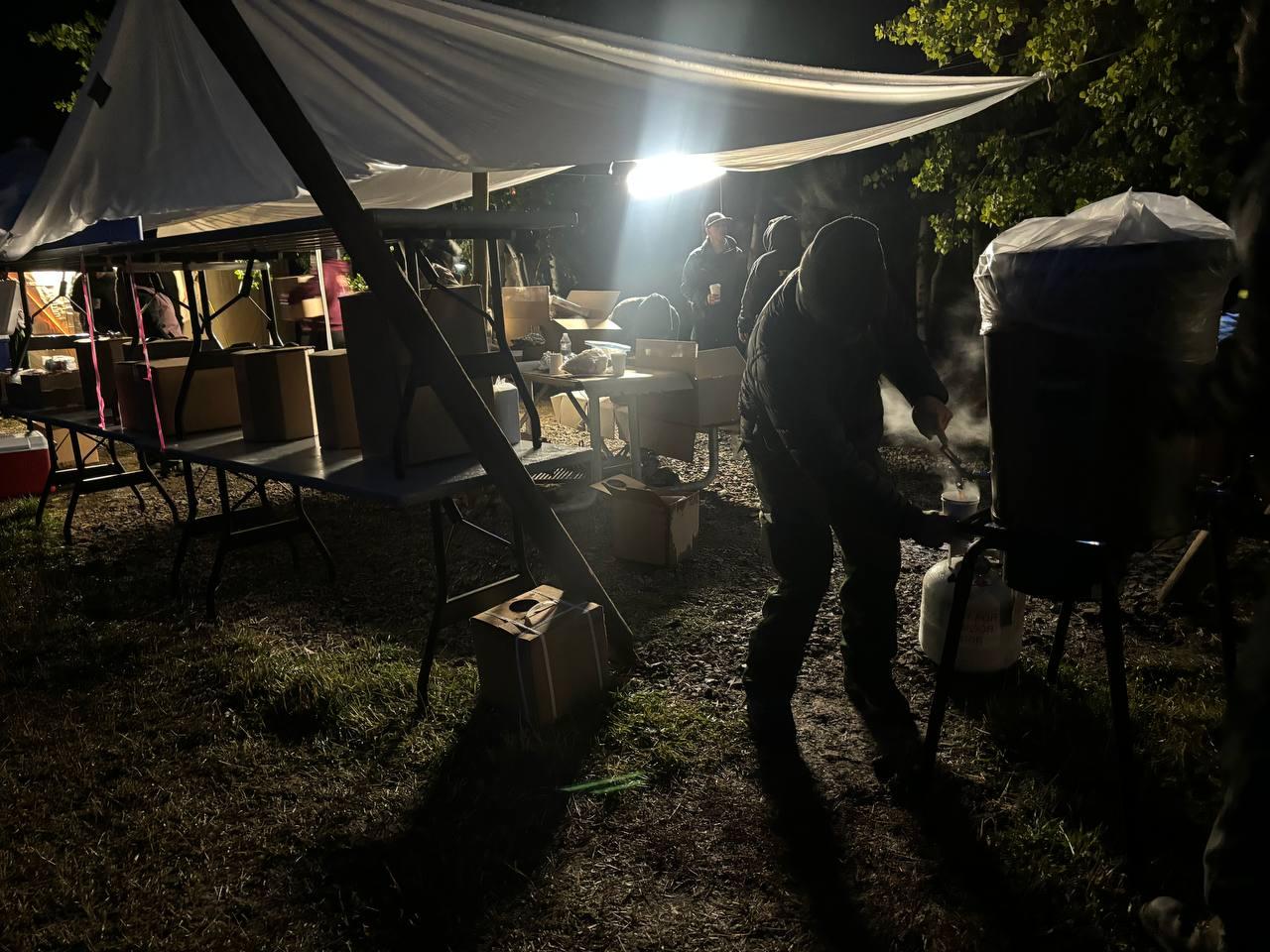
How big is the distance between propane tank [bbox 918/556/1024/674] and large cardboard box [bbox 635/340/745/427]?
2776 mm

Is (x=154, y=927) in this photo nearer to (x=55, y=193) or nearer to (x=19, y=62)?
(x=55, y=193)

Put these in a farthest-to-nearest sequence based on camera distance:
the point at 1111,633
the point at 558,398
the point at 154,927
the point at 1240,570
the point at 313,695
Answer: the point at 558,398, the point at 1240,570, the point at 313,695, the point at 154,927, the point at 1111,633

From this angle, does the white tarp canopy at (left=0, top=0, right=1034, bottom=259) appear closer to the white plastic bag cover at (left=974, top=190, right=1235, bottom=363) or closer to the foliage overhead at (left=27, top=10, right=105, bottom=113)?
the white plastic bag cover at (left=974, top=190, right=1235, bottom=363)

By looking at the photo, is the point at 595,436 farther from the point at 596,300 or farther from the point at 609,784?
the point at 596,300

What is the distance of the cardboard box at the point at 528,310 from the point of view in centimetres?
757

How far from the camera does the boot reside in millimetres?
1819

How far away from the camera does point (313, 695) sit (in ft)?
11.4

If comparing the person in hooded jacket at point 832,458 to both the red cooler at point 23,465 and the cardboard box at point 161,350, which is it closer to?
the cardboard box at point 161,350

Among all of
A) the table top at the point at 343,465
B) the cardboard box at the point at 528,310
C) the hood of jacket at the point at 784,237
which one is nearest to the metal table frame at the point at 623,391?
the hood of jacket at the point at 784,237

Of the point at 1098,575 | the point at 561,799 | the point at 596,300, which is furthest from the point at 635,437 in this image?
the point at 1098,575

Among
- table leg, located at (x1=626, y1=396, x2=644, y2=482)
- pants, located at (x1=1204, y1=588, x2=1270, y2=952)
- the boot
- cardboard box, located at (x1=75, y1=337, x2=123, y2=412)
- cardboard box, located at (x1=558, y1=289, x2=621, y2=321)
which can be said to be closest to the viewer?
pants, located at (x1=1204, y1=588, x2=1270, y2=952)

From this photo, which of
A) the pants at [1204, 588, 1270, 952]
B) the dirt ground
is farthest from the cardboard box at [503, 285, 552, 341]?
the pants at [1204, 588, 1270, 952]

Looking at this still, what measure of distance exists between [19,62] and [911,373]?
2265cm

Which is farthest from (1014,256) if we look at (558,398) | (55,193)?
(558,398)
